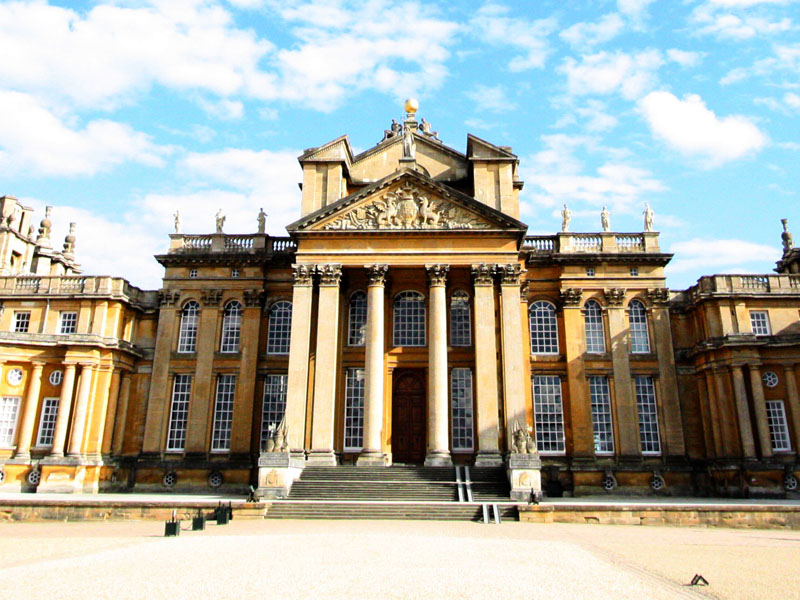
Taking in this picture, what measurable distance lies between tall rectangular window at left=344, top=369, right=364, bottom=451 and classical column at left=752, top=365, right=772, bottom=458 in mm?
17923

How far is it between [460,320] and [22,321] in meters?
22.8

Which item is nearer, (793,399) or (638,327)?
(793,399)

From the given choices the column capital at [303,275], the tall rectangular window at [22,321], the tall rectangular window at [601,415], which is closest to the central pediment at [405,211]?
the column capital at [303,275]

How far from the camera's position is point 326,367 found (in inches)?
1083

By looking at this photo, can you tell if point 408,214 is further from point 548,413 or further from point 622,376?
point 622,376

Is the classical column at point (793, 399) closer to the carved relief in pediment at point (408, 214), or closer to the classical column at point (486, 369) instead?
the classical column at point (486, 369)

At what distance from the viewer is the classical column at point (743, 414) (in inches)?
1126

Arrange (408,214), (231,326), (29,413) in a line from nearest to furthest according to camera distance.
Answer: (408,214) → (29,413) → (231,326)

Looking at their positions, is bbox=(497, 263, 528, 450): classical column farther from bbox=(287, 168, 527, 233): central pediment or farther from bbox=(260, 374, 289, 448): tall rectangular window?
bbox=(260, 374, 289, 448): tall rectangular window

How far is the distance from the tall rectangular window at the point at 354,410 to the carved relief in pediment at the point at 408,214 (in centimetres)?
701

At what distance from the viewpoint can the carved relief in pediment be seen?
29.2 meters

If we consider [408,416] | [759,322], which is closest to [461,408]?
[408,416]

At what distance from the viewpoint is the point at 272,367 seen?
1265 inches

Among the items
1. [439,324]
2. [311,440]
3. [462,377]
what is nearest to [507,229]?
[439,324]
